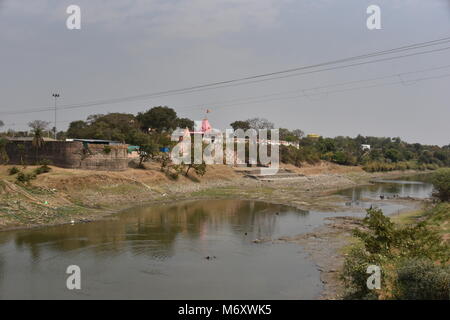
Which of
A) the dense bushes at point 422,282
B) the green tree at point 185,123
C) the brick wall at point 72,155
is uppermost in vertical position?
the green tree at point 185,123

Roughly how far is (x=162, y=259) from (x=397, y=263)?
13320 mm

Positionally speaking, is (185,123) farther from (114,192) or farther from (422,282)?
(422,282)

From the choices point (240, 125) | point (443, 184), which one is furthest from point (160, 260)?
point (240, 125)

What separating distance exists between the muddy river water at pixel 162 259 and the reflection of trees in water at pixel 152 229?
7 centimetres

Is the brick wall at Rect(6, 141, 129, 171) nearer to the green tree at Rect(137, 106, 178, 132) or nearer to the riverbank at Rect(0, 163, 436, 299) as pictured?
the riverbank at Rect(0, 163, 436, 299)

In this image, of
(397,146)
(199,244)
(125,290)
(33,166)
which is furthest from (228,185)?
(397,146)

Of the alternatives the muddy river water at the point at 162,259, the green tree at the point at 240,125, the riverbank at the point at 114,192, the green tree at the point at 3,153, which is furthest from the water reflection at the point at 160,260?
the green tree at the point at 240,125

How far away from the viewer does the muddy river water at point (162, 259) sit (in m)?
19.9

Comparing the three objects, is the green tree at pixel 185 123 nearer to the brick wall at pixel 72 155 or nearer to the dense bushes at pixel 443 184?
the brick wall at pixel 72 155

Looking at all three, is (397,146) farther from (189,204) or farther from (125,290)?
(125,290)

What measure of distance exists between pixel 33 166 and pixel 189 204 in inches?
767

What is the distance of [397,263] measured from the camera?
17.7 meters
